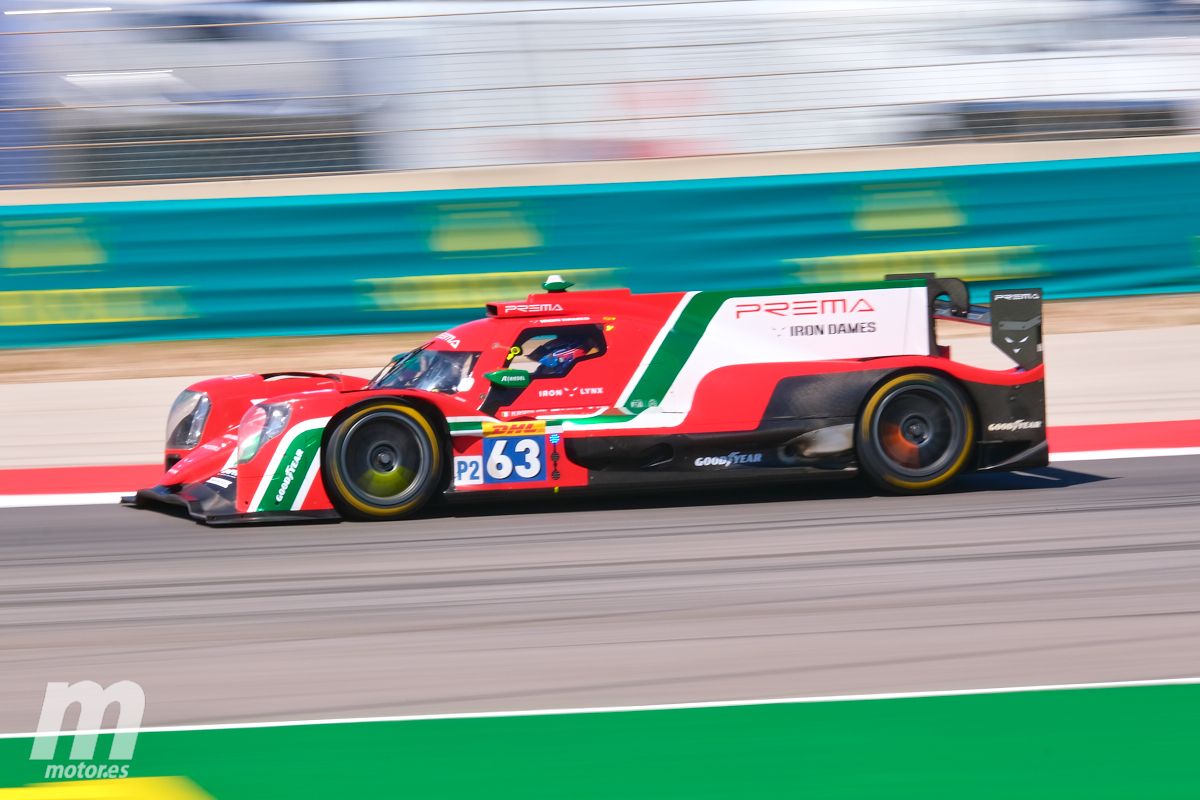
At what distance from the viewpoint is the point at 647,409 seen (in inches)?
287

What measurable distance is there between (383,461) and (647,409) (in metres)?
1.36

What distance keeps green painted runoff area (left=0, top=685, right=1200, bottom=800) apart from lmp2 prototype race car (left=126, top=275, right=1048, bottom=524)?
3.07 m

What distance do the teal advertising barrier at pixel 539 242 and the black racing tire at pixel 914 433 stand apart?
5.25 metres

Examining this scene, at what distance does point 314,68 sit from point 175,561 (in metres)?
9.54

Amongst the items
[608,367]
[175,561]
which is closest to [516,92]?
[608,367]

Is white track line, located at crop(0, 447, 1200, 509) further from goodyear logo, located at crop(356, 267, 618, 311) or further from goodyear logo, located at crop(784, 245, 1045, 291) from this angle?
goodyear logo, located at crop(356, 267, 618, 311)

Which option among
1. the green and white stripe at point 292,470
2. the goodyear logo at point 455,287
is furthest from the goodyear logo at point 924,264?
the green and white stripe at point 292,470

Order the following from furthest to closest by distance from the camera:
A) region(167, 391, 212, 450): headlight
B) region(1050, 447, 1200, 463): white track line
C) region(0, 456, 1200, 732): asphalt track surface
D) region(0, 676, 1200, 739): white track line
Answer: region(1050, 447, 1200, 463): white track line → region(167, 391, 212, 450): headlight → region(0, 456, 1200, 732): asphalt track surface → region(0, 676, 1200, 739): white track line

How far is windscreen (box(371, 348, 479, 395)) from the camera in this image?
729 centimetres

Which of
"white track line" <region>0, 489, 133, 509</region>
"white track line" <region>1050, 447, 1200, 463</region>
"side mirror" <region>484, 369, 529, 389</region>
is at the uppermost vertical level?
"side mirror" <region>484, 369, 529, 389</region>

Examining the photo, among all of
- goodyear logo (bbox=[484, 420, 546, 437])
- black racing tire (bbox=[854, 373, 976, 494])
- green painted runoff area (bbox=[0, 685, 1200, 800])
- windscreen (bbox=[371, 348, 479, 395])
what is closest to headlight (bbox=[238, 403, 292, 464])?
windscreen (bbox=[371, 348, 479, 395])

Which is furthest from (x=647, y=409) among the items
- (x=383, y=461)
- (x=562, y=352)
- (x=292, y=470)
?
(x=292, y=470)

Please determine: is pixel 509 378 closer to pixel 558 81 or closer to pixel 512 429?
pixel 512 429

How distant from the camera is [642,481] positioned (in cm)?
720
